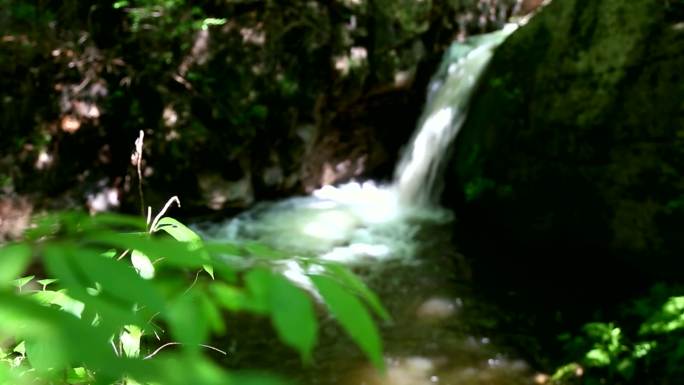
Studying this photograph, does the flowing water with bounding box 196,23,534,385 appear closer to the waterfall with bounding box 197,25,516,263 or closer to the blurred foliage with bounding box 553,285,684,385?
the waterfall with bounding box 197,25,516,263

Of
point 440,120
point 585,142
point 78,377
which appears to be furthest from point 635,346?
point 440,120

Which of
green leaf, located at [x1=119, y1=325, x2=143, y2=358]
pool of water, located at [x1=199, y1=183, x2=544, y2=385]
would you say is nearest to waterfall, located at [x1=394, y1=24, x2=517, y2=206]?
pool of water, located at [x1=199, y1=183, x2=544, y2=385]

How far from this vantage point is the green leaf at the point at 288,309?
1.66 ft

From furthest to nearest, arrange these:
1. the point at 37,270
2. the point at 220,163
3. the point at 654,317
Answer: the point at 220,163
the point at 37,270
the point at 654,317

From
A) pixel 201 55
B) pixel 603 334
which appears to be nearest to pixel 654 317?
pixel 603 334

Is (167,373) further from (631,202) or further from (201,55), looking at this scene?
(201,55)

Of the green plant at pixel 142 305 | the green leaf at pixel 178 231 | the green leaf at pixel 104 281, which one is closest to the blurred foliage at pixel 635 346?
the green leaf at pixel 178 231

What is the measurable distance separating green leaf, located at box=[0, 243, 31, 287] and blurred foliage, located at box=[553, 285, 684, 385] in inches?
136

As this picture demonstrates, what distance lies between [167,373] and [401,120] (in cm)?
815

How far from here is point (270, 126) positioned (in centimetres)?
681

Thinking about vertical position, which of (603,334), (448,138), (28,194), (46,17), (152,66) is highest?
(46,17)

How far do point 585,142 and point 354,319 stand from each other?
534cm

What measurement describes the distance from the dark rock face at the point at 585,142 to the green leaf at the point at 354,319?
15.3 feet

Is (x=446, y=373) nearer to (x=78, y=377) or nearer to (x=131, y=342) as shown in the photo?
(x=131, y=342)
